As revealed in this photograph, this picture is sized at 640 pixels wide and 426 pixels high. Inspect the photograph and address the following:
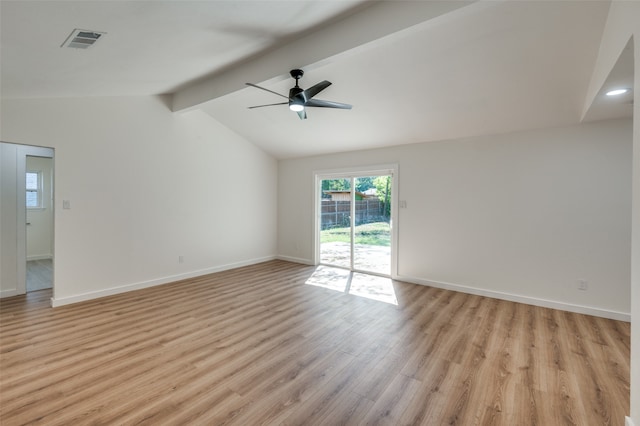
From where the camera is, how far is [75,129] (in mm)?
3895

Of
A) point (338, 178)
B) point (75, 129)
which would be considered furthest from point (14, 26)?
point (338, 178)

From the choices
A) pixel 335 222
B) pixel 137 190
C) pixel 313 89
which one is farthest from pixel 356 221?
pixel 137 190

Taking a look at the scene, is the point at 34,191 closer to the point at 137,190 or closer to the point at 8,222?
the point at 8,222

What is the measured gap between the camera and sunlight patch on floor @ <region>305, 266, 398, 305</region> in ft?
14.2

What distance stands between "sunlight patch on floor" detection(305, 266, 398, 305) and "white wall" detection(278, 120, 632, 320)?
0.55 metres

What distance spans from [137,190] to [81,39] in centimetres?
271

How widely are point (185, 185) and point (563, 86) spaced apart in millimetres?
5637

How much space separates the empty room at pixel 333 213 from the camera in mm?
2053

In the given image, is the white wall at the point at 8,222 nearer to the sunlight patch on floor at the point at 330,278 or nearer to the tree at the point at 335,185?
the sunlight patch on floor at the point at 330,278

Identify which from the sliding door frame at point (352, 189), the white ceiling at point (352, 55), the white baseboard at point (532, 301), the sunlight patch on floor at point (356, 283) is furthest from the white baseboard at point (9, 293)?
the white baseboard at point (532, 301)

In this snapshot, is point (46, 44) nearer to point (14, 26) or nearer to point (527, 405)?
point (14, 26)

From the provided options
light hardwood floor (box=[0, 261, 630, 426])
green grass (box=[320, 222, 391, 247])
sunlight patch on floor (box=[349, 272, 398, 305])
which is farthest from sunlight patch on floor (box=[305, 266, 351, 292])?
light hardwood floor (box=[0, 261, 630, 426])

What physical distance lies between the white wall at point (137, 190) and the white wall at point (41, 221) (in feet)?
12.5

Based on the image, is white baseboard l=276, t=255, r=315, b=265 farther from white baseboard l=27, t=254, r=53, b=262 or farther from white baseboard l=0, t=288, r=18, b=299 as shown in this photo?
white baseboard l=27, t=254, r=53, b=262
